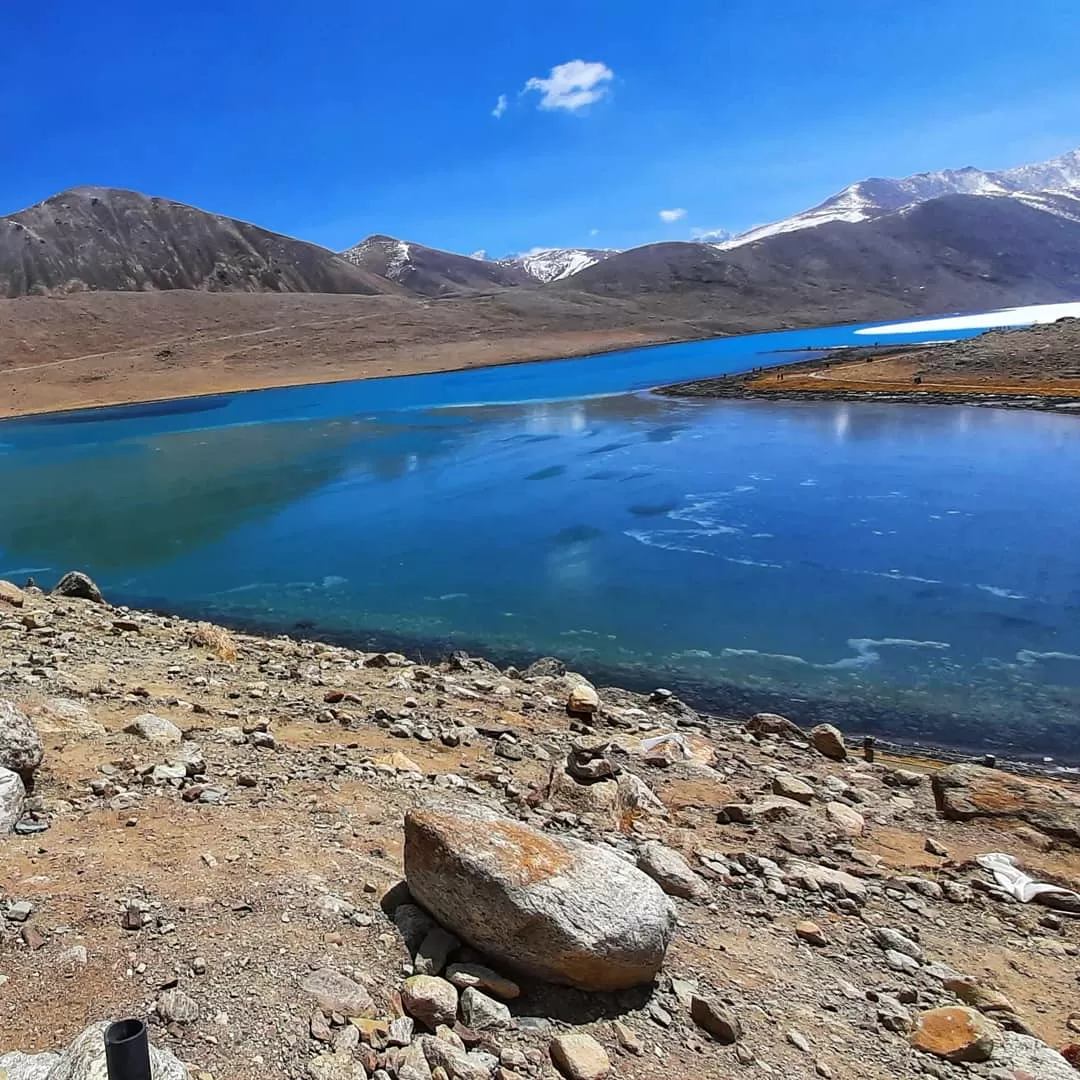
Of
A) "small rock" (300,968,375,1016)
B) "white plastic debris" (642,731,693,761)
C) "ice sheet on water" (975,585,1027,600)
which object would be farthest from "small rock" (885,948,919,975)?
"ice sheet on water" (975,585,1027,600)

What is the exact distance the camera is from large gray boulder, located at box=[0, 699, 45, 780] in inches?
195

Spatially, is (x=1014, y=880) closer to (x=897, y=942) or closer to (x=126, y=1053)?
(x=897, y=942)

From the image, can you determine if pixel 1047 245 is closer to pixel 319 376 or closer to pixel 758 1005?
pixel 319 376

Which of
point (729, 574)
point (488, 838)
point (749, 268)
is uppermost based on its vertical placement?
point (749, 268)

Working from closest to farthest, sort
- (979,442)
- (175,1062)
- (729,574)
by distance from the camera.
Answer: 1. (175,1062)
2. (729,574)
3. (979,442)

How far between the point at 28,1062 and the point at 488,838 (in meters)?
1.83

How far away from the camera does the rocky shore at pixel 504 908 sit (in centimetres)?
318

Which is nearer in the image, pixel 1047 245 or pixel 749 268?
pixel 749 268

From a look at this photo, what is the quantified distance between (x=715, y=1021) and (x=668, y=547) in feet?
45.9

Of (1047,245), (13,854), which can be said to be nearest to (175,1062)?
(13,854)

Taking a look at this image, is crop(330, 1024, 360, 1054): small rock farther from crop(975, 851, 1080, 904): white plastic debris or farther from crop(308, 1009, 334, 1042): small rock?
crop(975, 851, 1080, 904): white plastic debris

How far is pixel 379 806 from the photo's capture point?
5449 mm

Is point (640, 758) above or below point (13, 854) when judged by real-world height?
below

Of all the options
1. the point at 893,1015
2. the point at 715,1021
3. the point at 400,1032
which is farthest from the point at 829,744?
the point at 400,1032
